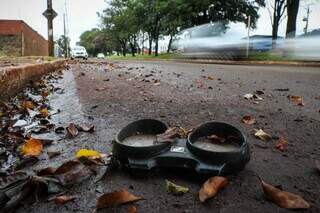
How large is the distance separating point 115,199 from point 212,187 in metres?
0.37

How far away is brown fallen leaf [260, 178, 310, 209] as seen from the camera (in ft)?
3.93

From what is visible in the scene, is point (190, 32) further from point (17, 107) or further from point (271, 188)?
point (271, 188)

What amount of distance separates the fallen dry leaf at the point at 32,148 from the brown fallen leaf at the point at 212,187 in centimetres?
94

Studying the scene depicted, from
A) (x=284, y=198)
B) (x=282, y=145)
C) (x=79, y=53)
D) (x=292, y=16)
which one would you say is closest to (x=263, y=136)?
(x=282, y=145)

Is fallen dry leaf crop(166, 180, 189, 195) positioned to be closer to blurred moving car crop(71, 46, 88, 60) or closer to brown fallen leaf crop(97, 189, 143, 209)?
brown fallen leaf crop(97, 189, 143, 209)

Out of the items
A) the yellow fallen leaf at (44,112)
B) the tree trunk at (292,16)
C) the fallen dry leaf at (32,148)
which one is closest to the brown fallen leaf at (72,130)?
the fallen dry leaf at (32,148)

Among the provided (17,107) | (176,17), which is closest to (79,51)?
(176,17)

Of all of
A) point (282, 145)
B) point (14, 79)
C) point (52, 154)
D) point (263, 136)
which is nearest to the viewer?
point (52, 154)

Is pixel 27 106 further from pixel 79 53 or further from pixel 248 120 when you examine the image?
pixel 79 53

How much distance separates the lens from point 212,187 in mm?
1287

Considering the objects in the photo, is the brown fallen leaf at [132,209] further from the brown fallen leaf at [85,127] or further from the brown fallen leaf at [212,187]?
the brown fallen leaf at [85,127]

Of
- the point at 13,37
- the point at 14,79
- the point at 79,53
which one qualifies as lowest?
the point at 14,79

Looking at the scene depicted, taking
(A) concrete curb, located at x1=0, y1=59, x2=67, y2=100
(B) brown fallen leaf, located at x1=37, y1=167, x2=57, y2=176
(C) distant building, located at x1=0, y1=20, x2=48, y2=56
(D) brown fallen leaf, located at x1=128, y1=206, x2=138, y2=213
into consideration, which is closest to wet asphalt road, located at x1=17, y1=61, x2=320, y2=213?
(D) brown fallen leaf, located at x1=128, y1=206, x2=138, y2=213

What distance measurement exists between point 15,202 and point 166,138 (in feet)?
2.23
